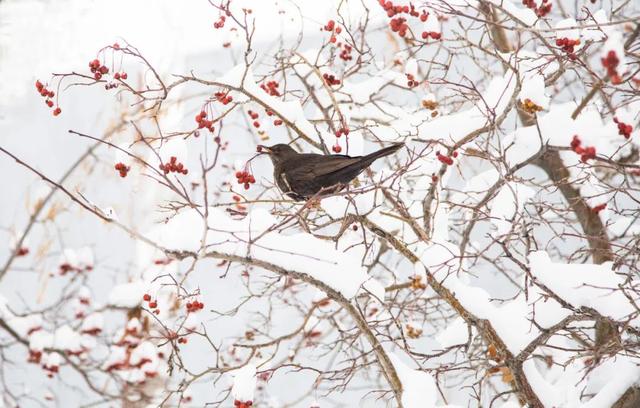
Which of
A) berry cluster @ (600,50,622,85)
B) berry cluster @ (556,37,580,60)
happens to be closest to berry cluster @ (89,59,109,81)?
berry cluster @ (556,37,580,60)

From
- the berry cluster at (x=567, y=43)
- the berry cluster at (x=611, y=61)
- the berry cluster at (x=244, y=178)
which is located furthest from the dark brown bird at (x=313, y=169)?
the berry cluster at (x=611, y=61)

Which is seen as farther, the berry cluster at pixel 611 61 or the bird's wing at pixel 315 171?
the bird's wing at pixel 315 171

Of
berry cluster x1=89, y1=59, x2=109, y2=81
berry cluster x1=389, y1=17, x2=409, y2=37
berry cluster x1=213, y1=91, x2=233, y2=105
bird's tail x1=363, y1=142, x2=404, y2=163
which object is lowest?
bird's tail x1=363, y1=142, x2=404, y2=163

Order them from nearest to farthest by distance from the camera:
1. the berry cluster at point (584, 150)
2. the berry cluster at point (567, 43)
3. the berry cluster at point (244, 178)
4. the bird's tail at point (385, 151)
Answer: the berry cluster at point (584, 150) → the berry cluster at point (567, 43) → the bird's tail at point (385, 151) → the berry cluster at point (244, 178)

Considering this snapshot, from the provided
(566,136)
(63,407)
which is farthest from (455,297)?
(63,407)

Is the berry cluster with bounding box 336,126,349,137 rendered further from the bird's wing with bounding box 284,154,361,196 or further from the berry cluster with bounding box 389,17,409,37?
the berry cluster with bounding box 389,17,409,37

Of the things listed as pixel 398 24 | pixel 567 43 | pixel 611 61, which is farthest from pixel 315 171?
pixel 611 61

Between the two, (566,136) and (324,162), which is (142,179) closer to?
(324,162)

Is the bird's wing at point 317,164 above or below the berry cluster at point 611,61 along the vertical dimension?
above

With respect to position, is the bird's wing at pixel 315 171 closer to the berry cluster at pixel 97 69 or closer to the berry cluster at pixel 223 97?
the berry cluster at pixel 223 97

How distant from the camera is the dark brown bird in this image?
101 inches

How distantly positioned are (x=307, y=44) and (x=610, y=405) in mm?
4533

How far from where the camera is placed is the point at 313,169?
112 inches

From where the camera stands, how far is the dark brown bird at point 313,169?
2568mm
